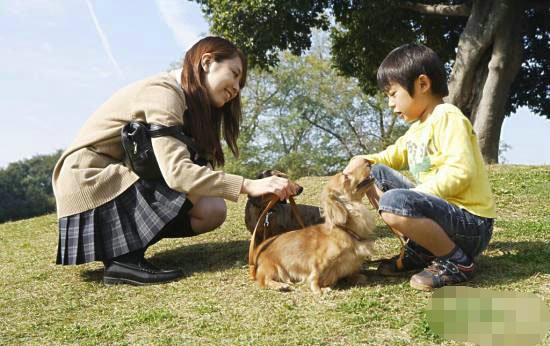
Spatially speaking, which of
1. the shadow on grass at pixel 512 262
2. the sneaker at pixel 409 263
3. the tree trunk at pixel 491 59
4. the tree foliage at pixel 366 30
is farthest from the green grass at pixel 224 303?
the tree foliage at pixel 366 30

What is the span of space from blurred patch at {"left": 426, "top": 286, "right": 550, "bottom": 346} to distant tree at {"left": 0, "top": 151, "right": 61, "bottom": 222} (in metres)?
35.4

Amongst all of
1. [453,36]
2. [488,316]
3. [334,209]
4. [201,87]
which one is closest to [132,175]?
[201,87]

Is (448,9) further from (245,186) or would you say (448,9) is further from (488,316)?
(488,316)

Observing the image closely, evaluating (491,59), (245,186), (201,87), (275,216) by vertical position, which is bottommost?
(275,216)

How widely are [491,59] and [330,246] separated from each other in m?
8.51

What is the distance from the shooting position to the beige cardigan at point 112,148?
4.00 meters

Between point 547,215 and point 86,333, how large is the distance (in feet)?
16.8

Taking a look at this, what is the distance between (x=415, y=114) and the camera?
3740mm

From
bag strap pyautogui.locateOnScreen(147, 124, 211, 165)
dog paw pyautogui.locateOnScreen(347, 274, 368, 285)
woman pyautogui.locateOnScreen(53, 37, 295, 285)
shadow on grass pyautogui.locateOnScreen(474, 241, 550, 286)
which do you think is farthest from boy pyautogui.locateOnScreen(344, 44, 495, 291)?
bag strap pyautogui.locateOnScreen(147, 124, 211, 165)

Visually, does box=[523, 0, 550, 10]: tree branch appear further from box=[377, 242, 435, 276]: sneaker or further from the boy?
box=[377, 242, 435, 276]: sneaker

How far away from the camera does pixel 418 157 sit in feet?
12.2

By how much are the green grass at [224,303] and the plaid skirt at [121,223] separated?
0.30 meters

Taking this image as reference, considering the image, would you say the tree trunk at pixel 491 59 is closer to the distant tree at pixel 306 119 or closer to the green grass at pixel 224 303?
the green grass at pixel 224 303

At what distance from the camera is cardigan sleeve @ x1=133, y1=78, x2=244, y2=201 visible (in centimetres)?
374
